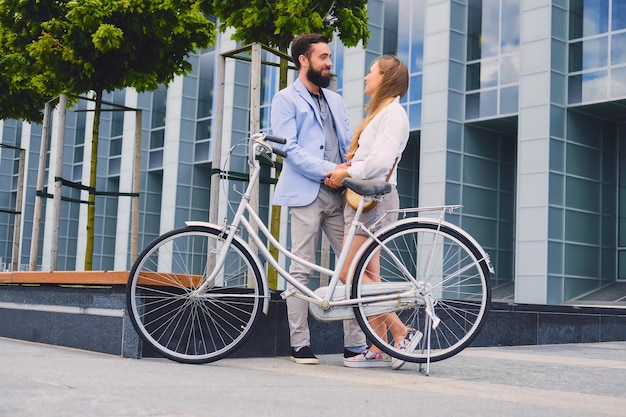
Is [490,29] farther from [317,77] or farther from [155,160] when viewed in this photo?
[317,77]

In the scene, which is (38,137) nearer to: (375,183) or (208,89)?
(208,89)

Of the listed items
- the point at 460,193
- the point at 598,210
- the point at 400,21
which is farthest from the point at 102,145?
the point at 598,210

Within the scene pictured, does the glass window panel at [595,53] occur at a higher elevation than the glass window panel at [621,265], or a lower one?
higher

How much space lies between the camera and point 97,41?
9.59 metres

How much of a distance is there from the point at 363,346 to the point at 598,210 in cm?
1925

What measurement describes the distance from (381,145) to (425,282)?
0.84 metres

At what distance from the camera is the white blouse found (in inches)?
194

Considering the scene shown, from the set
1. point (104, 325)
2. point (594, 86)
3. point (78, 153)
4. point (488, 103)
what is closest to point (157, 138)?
point (78, 153)

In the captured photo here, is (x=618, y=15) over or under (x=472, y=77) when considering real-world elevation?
over

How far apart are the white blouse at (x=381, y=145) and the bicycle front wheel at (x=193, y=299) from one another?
874mm

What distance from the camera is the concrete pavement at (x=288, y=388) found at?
3.17 meters

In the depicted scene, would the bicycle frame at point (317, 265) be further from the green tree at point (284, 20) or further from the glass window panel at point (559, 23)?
the glass window panel at point (559, 23)

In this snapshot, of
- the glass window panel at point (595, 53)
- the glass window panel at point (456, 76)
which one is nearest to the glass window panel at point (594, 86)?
the glass window panel at point (595, 53)

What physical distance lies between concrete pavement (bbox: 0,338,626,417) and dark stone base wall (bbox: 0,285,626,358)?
15 cm
